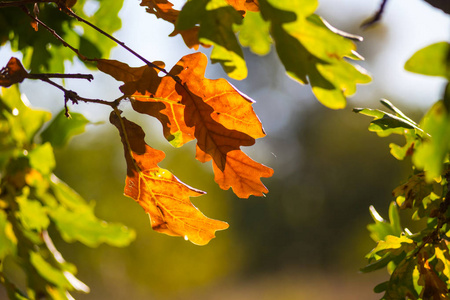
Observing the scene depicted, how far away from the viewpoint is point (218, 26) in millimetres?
519

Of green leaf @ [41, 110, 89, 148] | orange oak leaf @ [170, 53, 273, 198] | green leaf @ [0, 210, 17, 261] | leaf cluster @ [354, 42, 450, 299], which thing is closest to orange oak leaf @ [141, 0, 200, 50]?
orange oak leaf @ [170, 53, 273, 198]

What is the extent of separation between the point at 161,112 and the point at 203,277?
11.2 metres

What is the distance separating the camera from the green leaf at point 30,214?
1062mm

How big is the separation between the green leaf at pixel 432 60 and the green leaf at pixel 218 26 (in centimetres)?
21

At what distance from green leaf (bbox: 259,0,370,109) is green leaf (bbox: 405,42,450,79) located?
0.33 feet

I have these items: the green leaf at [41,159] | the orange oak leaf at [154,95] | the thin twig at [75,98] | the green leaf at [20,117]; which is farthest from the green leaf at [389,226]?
the green leaf at [20,117]

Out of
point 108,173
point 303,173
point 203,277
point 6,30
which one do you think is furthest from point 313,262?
point 6,30

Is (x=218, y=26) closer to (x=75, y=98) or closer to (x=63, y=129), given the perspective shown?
(x=75, y=98)

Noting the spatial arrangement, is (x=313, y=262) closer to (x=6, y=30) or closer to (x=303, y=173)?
(x=303, y=173)

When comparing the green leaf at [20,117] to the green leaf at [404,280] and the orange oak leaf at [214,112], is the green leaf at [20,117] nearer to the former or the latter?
the orange oak leaf at [214,112]

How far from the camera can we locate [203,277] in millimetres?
11375

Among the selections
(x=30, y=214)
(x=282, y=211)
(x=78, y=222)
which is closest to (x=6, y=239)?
(x=30, y=214)

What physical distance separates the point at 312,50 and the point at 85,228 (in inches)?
36.1

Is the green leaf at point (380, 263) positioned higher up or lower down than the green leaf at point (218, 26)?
lower down
